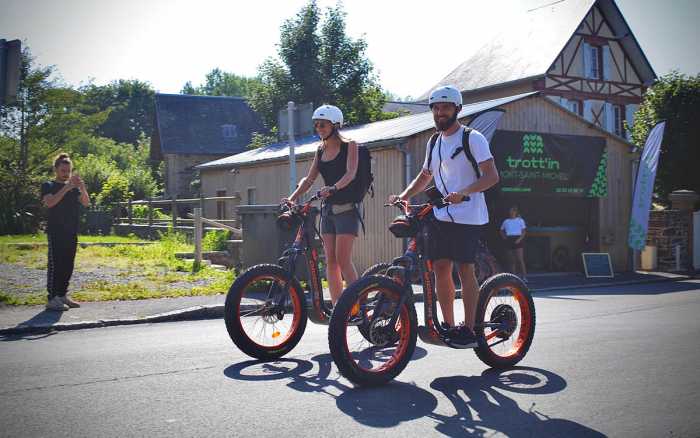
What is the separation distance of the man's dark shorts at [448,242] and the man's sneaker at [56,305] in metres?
5.79

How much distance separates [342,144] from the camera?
20.1ft

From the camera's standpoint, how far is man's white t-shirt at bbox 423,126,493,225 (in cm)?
504

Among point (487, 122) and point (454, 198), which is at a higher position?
point (487, 122)

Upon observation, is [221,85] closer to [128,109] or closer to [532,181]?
[128,109]

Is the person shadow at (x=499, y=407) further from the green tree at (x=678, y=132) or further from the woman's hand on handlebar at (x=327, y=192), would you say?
the green tree at (x=678, y=132)

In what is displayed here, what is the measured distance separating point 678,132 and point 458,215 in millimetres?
23114

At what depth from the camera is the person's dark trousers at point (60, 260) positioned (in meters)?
8.93

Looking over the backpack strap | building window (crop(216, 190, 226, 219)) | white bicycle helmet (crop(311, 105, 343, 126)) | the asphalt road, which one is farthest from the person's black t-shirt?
building window (crop(216, 190, 226, 219))

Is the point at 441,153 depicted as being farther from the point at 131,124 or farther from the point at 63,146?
the point at 131,124

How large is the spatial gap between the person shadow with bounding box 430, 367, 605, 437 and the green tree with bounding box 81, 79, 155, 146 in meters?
86.6

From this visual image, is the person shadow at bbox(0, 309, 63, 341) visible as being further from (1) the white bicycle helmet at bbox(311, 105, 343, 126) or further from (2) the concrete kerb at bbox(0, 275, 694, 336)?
(1) the white bicycle helmet at bbox(311, 105, 343, 126)

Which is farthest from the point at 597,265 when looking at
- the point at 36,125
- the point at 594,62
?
the point at 36,125

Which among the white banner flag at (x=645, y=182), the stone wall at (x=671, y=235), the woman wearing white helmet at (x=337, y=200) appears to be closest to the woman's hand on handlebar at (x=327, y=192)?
the woman wearing white helmet at (x=337, y=200)

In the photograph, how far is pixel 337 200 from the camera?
6062 millimetres
